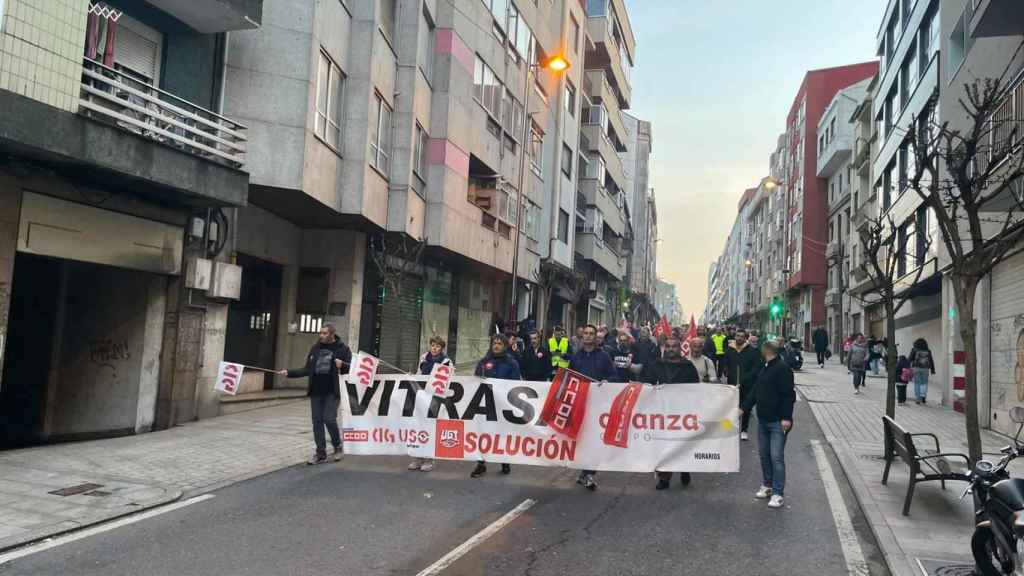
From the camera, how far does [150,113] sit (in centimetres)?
1084

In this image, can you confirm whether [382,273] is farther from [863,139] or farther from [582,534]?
[863,139]

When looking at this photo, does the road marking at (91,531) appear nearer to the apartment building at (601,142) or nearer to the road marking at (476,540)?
the road marking at (476,540)

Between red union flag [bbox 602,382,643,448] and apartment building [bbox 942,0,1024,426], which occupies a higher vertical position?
apartment building [bbox 942,0,1024,426]

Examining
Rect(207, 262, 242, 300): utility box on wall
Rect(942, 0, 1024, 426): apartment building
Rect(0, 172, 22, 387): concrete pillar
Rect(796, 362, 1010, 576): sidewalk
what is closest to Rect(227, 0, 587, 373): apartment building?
Rect(207, 262, 242, 300): utility box on wall

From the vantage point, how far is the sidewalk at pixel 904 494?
6.12 m

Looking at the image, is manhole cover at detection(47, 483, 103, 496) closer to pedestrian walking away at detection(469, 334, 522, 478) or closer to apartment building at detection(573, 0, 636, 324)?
pedestrian walking away at detection(469, 334, 522, 478)

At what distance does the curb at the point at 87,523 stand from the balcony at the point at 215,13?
7889 mm

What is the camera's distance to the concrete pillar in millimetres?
9688

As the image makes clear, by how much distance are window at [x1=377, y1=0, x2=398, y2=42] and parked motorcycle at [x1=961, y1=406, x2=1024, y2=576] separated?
52.2 feet

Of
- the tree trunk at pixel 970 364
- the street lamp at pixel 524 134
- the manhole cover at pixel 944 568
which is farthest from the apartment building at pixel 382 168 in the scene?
the manhole cover at pixel 944 568

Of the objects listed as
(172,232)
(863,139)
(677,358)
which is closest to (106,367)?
(172,232)

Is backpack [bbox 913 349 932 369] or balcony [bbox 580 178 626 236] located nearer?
backpack [bbox 913 349 932 369]

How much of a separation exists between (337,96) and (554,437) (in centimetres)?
1032

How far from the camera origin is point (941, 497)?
27.3 feet
